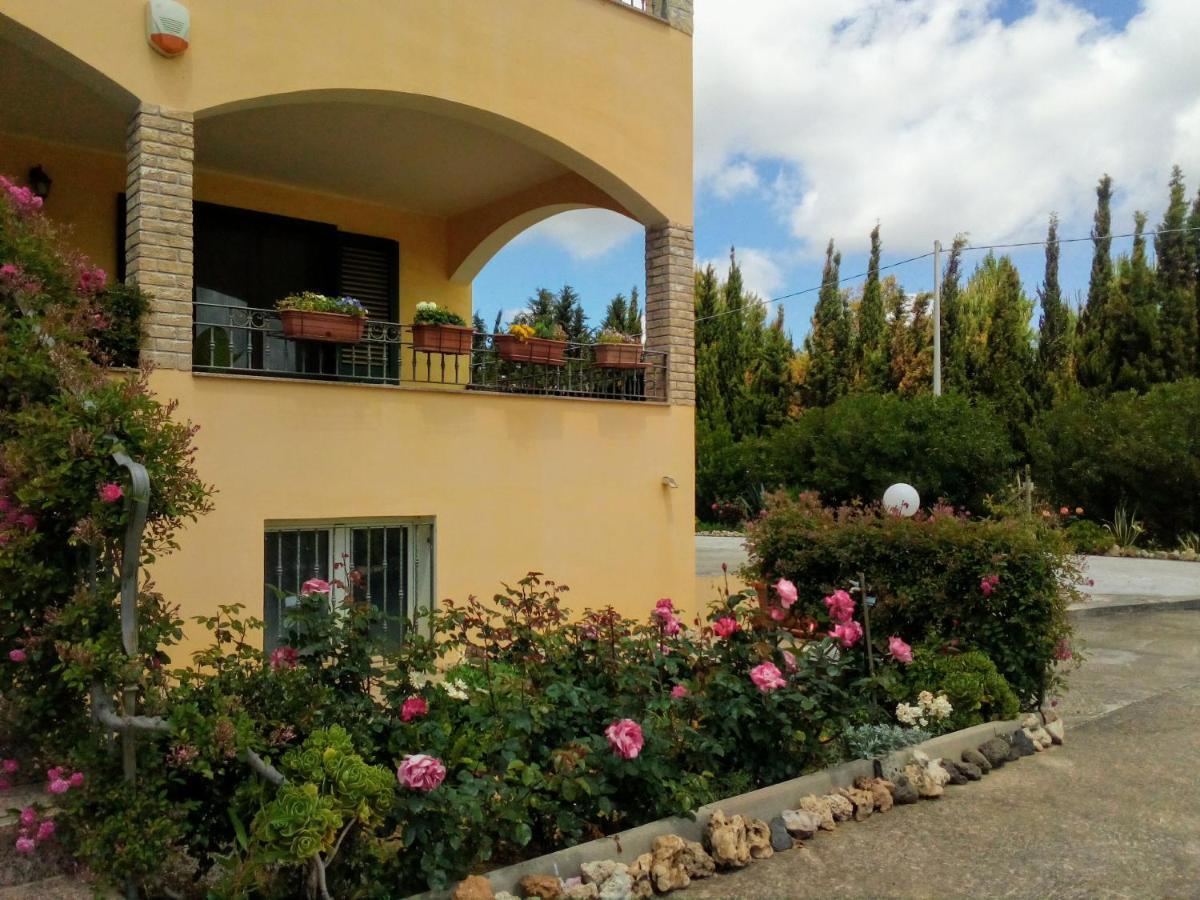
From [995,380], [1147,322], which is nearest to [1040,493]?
[995,380]

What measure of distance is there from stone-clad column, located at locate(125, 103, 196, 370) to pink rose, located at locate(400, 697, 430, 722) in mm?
3441

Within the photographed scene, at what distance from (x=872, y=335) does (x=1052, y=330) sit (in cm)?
498

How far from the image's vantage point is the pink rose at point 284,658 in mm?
3709

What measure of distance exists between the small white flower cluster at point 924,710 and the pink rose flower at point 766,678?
142cm

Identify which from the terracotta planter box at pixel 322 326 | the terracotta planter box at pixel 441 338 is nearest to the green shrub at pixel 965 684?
the terracotta planter box at pixel 441 338

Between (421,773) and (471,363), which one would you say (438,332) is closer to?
(471,363)

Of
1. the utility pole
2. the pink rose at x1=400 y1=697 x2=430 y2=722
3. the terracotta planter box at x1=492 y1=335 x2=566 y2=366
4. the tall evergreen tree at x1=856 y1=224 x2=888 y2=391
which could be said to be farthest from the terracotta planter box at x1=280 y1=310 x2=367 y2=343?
the tall evergreen tree at x1=856 y1=224 x2=888 y2=391

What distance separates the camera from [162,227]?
20.2 ft

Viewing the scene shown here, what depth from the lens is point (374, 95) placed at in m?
7.16

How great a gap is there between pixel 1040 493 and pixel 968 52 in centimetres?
1182

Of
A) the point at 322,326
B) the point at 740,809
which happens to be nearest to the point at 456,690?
the point at 740,809

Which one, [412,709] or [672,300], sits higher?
[672,300]

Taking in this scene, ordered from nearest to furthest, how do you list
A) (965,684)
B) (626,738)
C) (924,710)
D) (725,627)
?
(626,738) → (725,627) → (924,710) → (965,684)

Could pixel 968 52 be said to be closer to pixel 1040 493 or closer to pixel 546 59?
pixel 546 59
